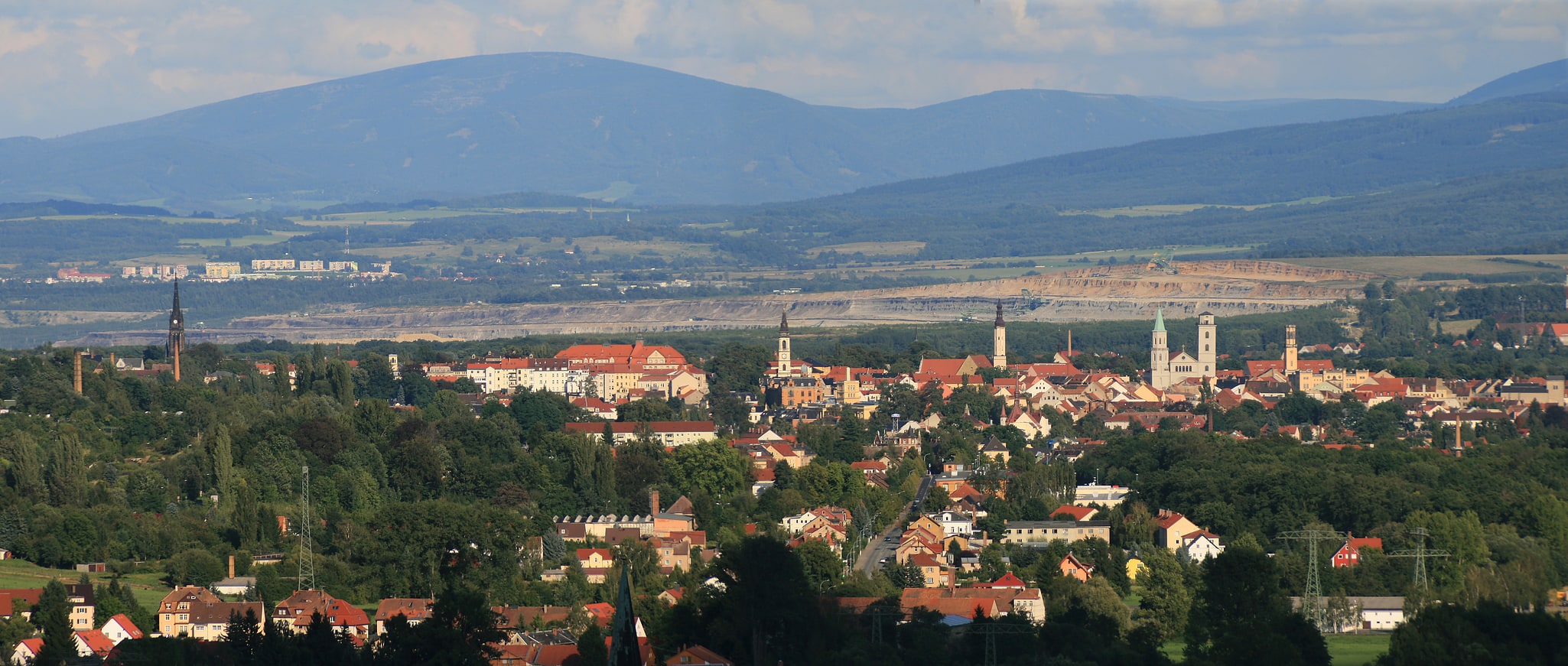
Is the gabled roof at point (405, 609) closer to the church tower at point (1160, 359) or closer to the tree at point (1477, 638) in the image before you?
the tree at point (1477, 638)

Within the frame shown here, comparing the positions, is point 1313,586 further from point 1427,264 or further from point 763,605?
point 1427,264

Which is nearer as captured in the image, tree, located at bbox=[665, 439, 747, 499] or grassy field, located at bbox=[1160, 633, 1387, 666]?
grassy field, located at bbox=[1160, 633, 1387, 666]

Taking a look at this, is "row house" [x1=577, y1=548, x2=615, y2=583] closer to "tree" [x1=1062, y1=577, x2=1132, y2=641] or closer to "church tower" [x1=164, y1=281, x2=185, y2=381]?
"tree" [x1=1062, y1=577, x2=1132, y2=641]

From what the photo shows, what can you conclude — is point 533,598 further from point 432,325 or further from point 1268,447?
point 432,325

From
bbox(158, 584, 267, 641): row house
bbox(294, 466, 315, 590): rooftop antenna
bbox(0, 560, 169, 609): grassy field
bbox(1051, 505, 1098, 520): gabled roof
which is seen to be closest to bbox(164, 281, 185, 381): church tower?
bbox(294, 466, 315, 590): rooftop antenna

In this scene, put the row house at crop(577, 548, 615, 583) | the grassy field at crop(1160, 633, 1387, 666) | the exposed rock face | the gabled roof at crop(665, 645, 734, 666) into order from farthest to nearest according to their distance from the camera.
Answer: the exposed rock face → the row house at crop(577, 548, 615, 583) → the grassy field at crop(1160, 633, 1387, 666) → the gabled roof at crop(665, 645, 734, 666)

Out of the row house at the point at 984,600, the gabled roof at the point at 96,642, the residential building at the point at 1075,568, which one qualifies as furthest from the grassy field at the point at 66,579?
the residential building at the point at 1075,568

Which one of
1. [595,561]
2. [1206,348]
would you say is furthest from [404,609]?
[1206,348]

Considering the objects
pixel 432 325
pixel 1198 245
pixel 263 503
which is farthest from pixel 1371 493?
pixel 1198 245
